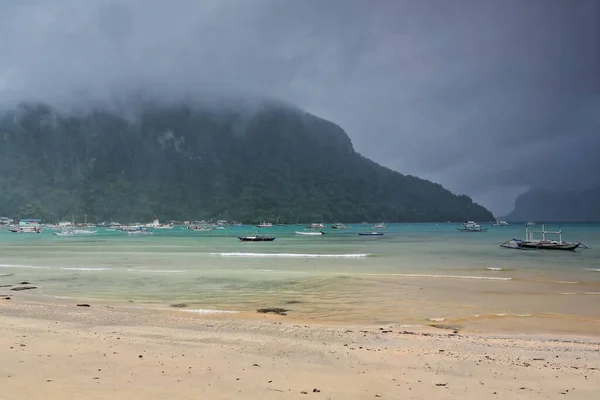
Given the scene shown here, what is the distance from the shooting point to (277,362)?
952 centimetres

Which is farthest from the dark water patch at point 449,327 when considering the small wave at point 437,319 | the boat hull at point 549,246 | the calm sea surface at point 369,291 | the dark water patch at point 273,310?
the boat hull at point 549,246

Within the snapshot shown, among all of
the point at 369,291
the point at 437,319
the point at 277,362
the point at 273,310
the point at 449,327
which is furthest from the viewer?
the point at 369,291

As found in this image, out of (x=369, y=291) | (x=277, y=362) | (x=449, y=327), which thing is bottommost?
(x=369, y=291)

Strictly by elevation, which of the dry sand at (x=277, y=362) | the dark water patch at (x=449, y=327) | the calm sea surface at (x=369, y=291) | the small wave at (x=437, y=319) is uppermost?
the dry sand at (x=277, y=362)

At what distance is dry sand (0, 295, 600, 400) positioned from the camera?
24.7 ft

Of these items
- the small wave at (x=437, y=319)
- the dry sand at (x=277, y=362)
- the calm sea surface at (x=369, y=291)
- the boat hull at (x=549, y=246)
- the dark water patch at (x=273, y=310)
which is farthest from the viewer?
the boat hull at (x=549, y=246)

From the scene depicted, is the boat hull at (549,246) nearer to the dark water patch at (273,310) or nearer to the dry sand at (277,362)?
the dry sand at (277,362)

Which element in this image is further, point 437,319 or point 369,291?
point 369,291

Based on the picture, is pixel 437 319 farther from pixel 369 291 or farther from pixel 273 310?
pixel 369 291

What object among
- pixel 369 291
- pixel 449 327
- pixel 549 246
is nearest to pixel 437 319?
pixel 449 327

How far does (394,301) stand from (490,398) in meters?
13.2

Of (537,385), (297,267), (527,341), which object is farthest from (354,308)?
(297,267)

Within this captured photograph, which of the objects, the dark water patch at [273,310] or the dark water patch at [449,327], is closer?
the dark water patch at [449,327]

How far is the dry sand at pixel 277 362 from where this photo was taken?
7.54 metres
